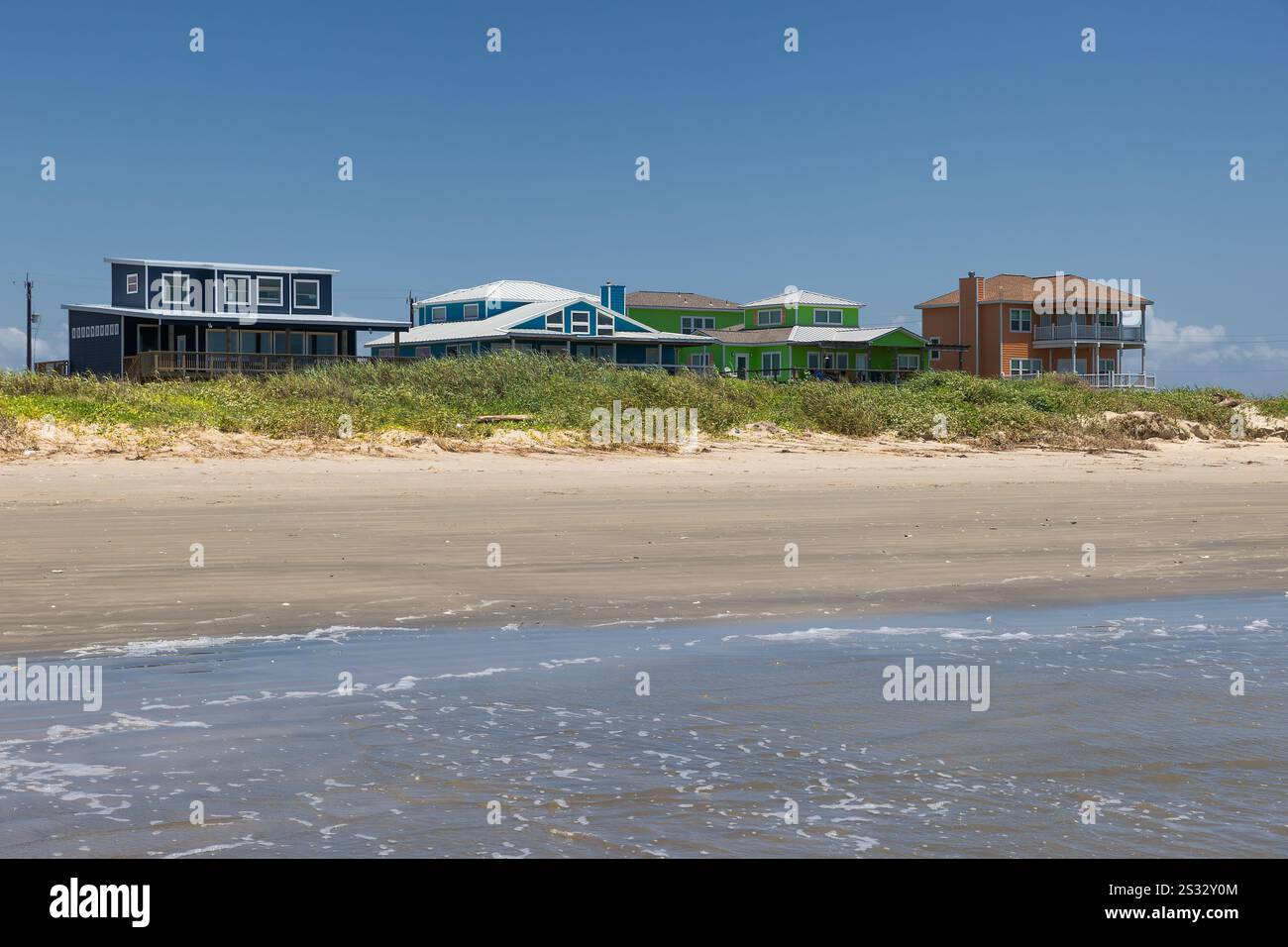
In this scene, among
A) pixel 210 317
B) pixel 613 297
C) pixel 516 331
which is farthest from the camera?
pixel 613 297

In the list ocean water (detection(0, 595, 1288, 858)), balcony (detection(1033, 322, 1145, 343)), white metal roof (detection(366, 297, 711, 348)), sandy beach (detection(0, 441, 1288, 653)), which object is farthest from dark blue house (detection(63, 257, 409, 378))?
ocean water (detection(0, 595, 1288, 858))

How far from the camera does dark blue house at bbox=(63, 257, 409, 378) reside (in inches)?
2094

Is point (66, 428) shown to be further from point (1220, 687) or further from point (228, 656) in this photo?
point (1220, 687)

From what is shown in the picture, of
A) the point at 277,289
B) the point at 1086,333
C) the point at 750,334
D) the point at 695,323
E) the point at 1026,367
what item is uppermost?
the point at 695,323

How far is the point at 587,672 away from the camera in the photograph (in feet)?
27.5

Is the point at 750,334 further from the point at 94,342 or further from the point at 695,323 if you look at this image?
the point at 94,342

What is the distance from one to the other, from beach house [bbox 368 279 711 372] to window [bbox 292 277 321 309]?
4933mm

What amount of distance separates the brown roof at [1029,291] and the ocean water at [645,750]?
6803cm

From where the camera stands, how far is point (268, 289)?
185 feet

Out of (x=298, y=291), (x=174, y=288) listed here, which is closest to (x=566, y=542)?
(x=298, y=291)

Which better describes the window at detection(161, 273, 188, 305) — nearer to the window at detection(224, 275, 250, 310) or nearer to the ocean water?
the window at detection(224, 275, 250, 310)

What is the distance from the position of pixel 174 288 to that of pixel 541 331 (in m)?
15.7

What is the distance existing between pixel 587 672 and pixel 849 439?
71.5 feet
